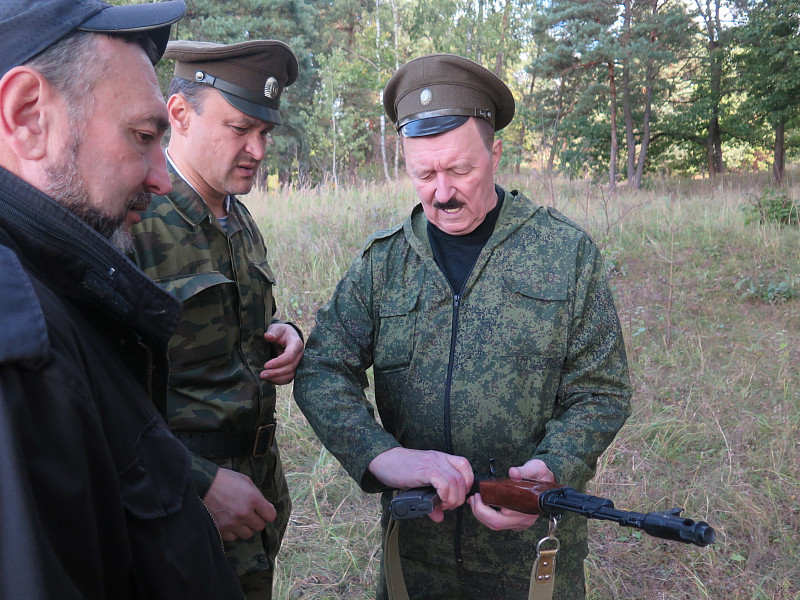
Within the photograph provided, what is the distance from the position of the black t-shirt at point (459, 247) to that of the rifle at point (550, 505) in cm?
69

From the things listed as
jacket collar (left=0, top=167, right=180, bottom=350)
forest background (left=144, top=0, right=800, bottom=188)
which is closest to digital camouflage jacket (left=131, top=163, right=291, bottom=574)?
jacket collar (left=0, top=167, right=180, bottom=350)

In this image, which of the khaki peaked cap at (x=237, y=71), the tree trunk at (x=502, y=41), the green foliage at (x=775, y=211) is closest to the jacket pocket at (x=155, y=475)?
the khaki peaked cap at (x=237, y=71)

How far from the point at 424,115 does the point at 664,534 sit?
140 cm

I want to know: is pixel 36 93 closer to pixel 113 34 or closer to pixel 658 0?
pixel 113 34

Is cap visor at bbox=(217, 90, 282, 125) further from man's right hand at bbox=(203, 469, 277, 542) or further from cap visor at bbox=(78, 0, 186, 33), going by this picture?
man's right hand at bbox=(203, 469, 277, 542)

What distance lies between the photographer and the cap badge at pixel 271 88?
7.49 ft

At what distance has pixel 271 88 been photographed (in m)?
2.31

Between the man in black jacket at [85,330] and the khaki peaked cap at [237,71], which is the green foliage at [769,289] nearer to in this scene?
the khaki peaked cap at [237,71]

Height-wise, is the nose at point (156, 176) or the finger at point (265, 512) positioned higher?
the nose at point (156, 176)

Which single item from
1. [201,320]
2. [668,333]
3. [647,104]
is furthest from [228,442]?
[647,104]

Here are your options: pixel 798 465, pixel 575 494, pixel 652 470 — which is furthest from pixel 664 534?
pixel 798 465

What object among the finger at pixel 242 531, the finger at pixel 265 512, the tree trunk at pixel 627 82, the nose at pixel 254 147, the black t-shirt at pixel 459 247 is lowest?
the finger at pixel 242 531

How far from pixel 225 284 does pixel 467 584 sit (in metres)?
1.29

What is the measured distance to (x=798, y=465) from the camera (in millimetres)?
3625
